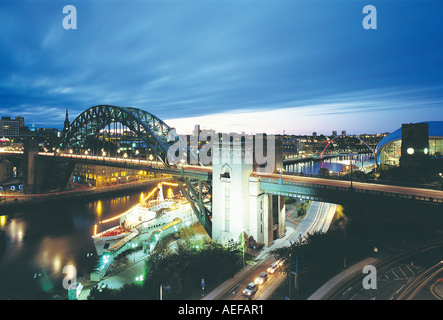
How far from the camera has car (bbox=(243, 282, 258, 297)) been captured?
15.4 meters

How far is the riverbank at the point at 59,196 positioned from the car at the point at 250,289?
153 feet

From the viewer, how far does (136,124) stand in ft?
137

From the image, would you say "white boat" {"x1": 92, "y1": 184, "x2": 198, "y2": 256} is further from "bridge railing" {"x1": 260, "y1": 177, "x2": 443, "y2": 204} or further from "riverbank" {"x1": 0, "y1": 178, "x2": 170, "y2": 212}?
"riverbank" {"x1": 0, "y1": 178, "x2": 170, "y2": 212}

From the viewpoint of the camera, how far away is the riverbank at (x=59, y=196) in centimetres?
4547

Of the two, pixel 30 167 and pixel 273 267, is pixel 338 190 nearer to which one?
pixel 273 267

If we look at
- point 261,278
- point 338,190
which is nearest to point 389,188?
point 338,190

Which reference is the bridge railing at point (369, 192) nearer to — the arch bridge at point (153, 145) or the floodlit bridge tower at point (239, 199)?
the floodlit bridge tower at point (239, 199)

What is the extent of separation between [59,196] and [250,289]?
4905 cm

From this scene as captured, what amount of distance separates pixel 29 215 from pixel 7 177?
36.6 metres

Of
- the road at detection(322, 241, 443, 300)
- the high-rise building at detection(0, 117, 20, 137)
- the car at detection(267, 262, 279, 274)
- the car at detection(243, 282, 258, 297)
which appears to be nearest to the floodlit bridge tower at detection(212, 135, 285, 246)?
the car at detection(267, 262, 279, 274)

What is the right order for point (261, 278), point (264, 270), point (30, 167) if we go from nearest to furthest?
1. point (261, 278)
2. point (264, 270)
3. point (30, 167)
